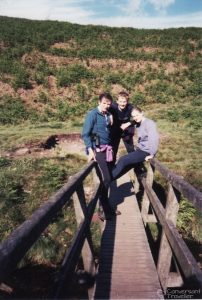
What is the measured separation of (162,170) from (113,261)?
1.49m

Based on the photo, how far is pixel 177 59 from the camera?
38.5 metres

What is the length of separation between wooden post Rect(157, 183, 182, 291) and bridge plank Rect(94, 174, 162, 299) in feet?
0.41

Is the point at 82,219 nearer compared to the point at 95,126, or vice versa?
the point at 82,219

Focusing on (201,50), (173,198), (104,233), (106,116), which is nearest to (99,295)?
(173,198)

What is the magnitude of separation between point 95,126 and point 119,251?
7.67 ft

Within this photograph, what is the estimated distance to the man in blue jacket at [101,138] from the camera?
6246mm

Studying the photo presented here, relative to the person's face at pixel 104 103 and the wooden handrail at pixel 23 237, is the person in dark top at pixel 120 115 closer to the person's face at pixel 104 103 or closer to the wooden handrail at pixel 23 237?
the person's face at pixel 104 103

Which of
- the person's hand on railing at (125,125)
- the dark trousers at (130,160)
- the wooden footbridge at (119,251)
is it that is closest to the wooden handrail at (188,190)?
the wooden footbridge at (119,251)

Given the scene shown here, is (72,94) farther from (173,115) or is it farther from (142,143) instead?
(142,143)

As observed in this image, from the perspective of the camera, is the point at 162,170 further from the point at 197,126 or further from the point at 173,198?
the point at 197,126

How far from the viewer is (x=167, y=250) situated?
4293 millimetres

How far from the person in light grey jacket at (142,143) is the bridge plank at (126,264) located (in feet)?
3.27

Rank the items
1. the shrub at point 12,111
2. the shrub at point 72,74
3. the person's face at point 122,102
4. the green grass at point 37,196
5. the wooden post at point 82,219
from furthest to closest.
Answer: the shrub at point 72,74
the shrub at point 12,111
the green grass at point 37,196
the person's face at point 122,102
the wooden post at point 82,219

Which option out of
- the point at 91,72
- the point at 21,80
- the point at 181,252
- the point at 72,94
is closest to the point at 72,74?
the point at 91,72
